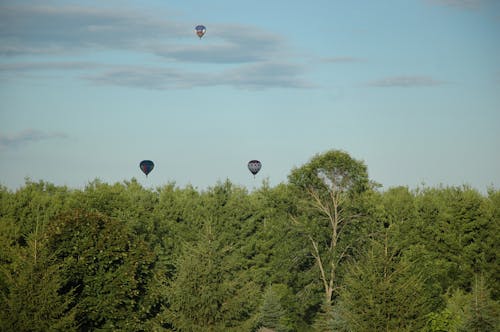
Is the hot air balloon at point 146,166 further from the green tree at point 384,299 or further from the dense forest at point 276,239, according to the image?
the green tree at point 384,299

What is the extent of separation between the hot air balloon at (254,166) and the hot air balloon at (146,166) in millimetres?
11846

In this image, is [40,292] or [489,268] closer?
[40,292]

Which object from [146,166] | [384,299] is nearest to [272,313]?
[384,299]

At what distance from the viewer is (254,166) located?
108688mm

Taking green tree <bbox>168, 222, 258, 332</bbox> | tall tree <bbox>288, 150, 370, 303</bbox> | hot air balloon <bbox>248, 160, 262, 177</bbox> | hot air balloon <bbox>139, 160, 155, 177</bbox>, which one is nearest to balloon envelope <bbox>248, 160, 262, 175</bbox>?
hot air balloon <bbox>248, 160, 262, 177</bbox>

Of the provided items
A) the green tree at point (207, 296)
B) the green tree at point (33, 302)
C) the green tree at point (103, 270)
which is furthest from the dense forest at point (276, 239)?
the green tree at point (33, 302)

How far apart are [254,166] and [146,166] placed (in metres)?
13.1

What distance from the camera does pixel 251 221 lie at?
7975cm

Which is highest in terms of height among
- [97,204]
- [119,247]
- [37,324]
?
[97,204]

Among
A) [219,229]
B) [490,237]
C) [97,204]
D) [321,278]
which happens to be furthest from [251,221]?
[490,237]

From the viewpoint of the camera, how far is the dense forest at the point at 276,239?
52.9 m

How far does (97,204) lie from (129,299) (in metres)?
18.1

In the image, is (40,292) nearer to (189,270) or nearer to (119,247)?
(189,270)

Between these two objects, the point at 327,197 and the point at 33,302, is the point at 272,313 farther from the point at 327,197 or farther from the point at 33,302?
the point at 33,302
